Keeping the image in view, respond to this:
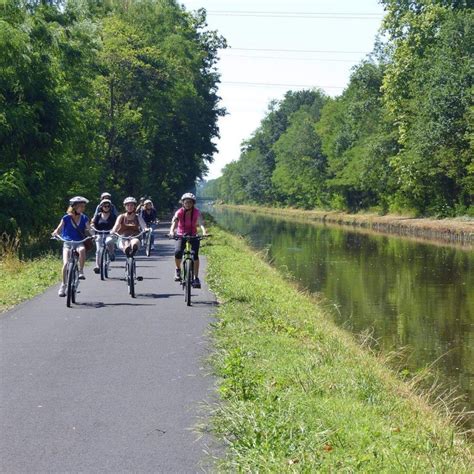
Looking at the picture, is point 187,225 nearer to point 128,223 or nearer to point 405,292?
point 128,223

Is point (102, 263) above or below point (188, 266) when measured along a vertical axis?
below

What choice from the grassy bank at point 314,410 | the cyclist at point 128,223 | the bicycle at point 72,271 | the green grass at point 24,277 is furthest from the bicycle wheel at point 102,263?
the grassy bank at point 314,410

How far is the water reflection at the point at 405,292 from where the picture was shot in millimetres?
14680

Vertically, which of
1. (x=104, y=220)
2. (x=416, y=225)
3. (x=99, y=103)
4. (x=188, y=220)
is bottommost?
(x=416, y=225)

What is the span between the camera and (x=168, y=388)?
812 centimetres

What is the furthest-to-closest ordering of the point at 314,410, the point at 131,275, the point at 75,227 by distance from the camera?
the point at 131,275 → the point at 75,227 → the point at 314,410

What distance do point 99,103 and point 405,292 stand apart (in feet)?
83.6

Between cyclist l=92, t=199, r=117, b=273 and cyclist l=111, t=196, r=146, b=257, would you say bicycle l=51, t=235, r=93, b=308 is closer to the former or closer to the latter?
cyclist l=111, t=196, r=146, b=257

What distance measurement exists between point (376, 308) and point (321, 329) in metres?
6.62

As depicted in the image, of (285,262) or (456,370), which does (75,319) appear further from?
(285,262)

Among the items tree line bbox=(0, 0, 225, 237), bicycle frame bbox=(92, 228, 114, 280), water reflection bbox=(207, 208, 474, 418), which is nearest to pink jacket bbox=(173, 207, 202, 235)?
bicycle frame bbox=(92, 228, 114, 280)

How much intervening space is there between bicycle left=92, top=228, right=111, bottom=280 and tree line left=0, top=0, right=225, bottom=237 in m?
6.34

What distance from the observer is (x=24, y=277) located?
1869 cm

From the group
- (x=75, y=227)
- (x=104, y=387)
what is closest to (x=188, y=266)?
(x=75, y=227)
